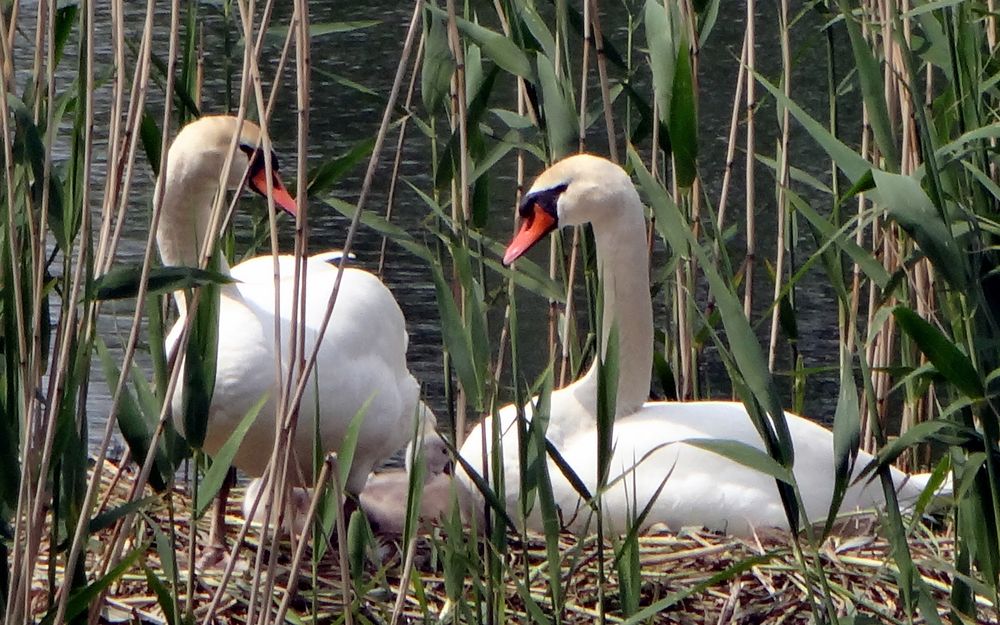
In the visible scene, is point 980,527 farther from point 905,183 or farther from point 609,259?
point 609,259

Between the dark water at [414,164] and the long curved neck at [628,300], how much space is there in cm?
40

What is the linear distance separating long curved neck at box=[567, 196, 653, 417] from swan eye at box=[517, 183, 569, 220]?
0.37 feet

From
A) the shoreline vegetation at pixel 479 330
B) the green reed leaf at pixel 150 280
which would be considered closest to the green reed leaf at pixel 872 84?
the shoreline vegetation at pixel 479 330

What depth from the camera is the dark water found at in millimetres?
5195

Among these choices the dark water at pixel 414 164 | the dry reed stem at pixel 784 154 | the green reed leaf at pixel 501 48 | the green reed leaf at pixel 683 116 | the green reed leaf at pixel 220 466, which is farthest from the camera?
the dark water at pixel 414 164

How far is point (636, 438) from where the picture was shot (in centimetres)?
342

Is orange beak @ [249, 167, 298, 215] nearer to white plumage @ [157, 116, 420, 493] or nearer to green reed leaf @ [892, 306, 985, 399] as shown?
white plumage @ [157, 116, 420, 493]

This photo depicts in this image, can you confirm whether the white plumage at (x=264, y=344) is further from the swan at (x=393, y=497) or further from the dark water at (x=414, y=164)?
the dark water at (x=414, y=164)

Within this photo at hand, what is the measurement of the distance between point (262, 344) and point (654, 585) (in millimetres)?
903

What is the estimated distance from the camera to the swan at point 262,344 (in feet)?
10.1

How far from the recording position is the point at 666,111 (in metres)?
3.11

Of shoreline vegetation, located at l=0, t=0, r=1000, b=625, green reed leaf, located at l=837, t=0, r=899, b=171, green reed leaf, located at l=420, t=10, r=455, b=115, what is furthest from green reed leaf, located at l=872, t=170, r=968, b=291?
green reed leaf, located at l=420, t=10, r=455, b=115

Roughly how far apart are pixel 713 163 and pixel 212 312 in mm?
5331

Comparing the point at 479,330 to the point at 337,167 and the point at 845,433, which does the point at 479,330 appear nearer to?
the point at 337,167
